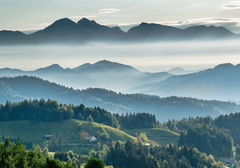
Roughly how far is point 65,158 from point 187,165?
60.7m

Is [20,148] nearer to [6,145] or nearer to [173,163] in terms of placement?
[6,145]

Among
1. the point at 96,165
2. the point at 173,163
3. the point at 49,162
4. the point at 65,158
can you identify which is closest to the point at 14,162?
the point at 49,162

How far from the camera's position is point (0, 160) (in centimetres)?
6725

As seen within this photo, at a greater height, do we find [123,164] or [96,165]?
[96,165]

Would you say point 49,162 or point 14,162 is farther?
point 49,162

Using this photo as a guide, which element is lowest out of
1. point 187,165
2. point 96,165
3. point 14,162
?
point 187,165

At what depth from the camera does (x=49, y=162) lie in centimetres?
7194

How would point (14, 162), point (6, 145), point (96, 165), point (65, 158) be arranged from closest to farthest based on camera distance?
1. point (14, 162)
2. point (6, 145)
3. point (96, 165)
4. point (65, 158)

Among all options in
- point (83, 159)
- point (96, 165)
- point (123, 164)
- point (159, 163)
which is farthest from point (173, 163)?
point (96, 165)

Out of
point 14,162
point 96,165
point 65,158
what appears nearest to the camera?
point 14,162

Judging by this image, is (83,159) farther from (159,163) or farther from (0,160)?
(0,160)

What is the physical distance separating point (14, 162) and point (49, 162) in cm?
789

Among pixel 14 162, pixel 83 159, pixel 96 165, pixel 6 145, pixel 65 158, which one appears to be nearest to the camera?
pixel 14 162

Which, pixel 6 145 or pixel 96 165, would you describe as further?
pixel 96 165
